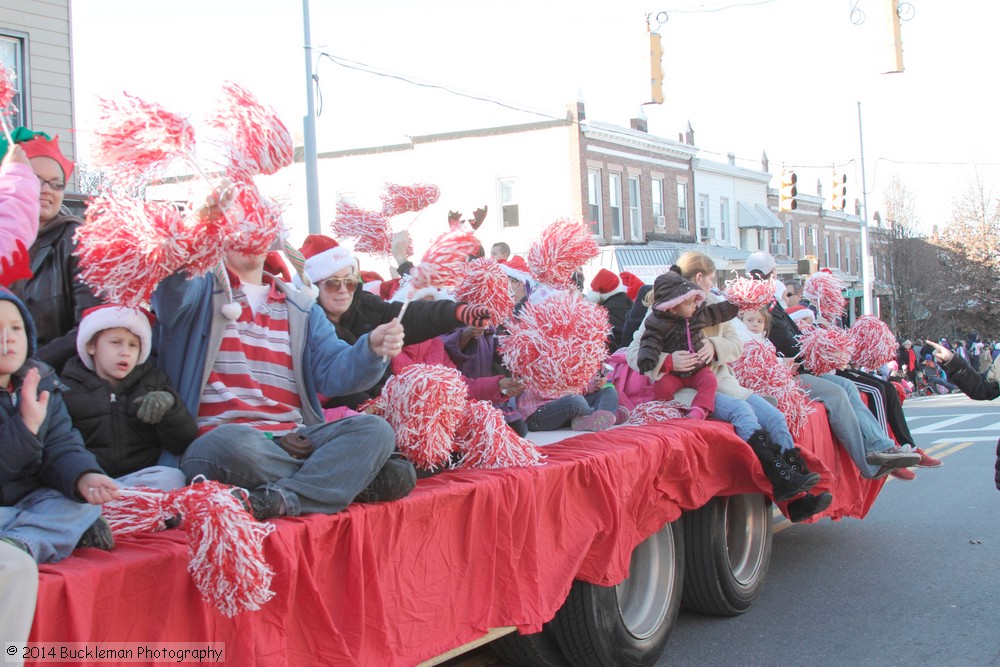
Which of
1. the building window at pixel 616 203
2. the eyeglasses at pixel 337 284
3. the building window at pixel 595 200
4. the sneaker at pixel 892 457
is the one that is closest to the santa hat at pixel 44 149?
the eyeglasses at pixel 337 284

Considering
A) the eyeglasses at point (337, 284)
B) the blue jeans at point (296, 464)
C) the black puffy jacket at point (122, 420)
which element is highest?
the eyeglasses at point (337, 284)

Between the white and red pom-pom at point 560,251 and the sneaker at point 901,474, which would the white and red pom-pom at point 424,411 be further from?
the sneaker at point 901,474

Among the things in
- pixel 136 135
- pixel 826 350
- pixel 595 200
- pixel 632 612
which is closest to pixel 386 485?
pixel 136 135

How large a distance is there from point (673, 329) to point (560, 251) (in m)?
1.26

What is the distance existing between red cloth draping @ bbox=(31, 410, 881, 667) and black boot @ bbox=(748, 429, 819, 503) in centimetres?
36

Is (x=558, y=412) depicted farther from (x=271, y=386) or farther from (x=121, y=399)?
(x=121, y=399)

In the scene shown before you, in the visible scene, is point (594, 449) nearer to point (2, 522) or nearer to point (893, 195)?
point (2, 522)

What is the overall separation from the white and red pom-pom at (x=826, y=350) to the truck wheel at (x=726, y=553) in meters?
1.23

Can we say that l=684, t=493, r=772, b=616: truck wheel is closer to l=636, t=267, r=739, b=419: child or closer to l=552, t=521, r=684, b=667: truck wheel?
l=552, t=521, r=684, b=667: truck wheel

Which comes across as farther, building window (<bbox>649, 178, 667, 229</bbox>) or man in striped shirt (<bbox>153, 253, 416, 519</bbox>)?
building window (<bbox>649, 178, 667, 229</bbox>)

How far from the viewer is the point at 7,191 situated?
3006mm

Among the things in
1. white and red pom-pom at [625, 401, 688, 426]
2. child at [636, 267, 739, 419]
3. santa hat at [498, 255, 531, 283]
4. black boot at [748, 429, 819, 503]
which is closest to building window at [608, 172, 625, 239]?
santa hat at [498, 255, 531, 283]

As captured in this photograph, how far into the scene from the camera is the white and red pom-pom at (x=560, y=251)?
191 inches

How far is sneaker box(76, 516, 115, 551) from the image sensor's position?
2625 millimetres
